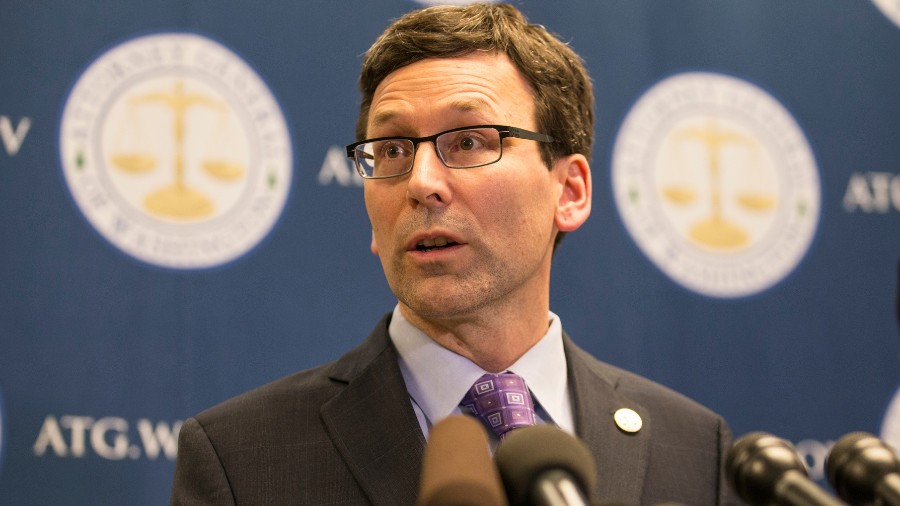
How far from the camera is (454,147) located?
2215mm

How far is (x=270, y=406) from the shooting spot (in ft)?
7.30

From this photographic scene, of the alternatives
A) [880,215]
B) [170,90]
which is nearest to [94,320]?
[170,90]

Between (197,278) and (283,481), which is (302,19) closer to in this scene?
(197,278)

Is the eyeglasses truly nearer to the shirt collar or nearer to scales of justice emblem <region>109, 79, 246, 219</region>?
the shirt collar

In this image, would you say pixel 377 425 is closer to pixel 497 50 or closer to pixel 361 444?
pixel 361 444

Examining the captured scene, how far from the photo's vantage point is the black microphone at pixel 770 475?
3.60ft

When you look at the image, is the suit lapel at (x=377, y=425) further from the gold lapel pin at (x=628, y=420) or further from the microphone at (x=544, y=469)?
the microphone at (x=544, y=469)

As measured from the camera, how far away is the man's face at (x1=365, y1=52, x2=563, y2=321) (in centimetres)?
216

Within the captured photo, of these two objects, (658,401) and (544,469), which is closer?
(544,469)

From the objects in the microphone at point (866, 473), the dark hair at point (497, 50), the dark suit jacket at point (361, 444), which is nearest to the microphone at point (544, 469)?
the microphone at point (866, 473)

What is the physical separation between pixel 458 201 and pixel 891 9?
2.19 m

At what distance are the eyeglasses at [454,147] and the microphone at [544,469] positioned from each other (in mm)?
1120

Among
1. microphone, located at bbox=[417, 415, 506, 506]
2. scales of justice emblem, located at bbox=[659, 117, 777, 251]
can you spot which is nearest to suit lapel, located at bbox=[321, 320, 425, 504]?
microphone, located at bbox=[417, 415, 506, 506]

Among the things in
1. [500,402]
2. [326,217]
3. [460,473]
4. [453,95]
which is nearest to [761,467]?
[460,473]
